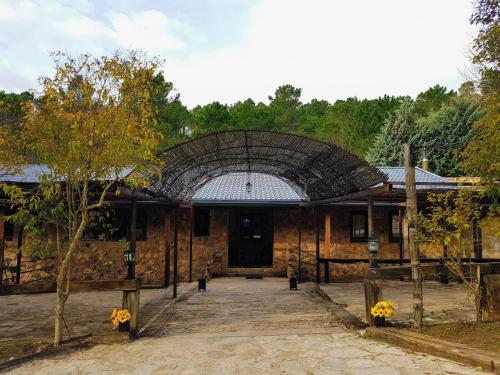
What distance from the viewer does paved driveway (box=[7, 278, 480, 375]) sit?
511 cm

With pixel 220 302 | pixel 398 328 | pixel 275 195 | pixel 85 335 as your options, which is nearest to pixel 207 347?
pixel 85 335

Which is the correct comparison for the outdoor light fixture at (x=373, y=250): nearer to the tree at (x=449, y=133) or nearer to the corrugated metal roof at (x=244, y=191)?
the corrugated metal roof at (x=244, y=191)

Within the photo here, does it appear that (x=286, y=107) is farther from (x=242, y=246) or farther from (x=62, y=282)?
(x=62, y=282)

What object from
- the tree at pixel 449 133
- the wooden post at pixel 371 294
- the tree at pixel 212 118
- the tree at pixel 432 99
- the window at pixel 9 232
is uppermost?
the tree at pixel 432 99

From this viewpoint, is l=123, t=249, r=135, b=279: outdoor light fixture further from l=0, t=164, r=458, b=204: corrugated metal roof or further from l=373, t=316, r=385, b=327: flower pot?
l=0, t=164, r=458, b=204: corrugated metal roof

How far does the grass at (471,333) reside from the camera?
578cm

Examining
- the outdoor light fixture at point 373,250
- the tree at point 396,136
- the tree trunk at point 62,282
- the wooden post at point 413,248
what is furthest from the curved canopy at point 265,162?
the tree at point 396,136

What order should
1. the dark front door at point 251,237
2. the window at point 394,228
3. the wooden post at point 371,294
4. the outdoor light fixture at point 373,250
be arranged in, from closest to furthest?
the wooden post at point 371,294
the outdoor light fixture at point 373,250
the window at point 394,228
the dark front door at point 251,237

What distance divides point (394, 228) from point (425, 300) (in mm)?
6293

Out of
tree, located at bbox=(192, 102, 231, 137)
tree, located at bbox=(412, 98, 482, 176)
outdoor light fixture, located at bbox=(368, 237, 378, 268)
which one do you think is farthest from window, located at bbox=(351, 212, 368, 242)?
tree, located at bbox=(192, 102, 231, 137)

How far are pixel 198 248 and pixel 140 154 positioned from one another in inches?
405

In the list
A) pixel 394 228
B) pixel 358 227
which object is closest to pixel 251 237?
pixel 358 227

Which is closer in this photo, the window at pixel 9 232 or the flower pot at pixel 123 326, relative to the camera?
the flower pot at pixel 123 326

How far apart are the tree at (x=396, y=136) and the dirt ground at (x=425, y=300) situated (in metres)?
16.4
